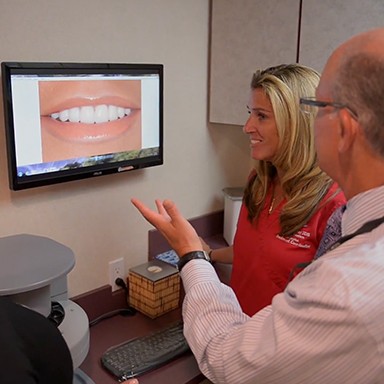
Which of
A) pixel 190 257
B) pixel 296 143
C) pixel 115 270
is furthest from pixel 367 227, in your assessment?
pixel 115 270

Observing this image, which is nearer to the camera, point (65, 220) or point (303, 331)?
point (303, 331)

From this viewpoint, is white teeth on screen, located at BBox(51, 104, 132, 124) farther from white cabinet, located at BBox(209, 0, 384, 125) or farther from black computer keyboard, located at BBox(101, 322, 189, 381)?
black computer keyboard, located at BBox(101, 322, 189, 381)

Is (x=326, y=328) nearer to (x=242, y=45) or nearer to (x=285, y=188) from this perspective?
(x=285, y=188)

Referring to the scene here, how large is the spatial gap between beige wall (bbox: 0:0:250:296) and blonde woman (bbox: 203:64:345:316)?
518mm

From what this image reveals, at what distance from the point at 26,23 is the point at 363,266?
118 centimetres

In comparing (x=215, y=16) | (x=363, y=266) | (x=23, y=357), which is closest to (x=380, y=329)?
(x=363, y=266)

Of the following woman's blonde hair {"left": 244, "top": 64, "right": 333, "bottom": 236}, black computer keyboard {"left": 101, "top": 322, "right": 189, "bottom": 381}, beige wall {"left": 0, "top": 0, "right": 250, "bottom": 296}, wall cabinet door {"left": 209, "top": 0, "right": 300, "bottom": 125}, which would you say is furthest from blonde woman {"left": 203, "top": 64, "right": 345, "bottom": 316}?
beige wall {"left": 0, "top": 0, "right": 250, "bottom": 296}

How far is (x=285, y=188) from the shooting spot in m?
1.47

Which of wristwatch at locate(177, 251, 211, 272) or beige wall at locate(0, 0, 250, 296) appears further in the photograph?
beige wall at locate(0, 0, 250, 296)

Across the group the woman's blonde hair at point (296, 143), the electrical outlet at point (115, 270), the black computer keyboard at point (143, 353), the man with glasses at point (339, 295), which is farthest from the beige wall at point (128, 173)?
the man with glasses at point (339, 295)

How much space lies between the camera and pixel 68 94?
5.04 feet

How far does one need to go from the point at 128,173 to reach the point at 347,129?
3.76 ft

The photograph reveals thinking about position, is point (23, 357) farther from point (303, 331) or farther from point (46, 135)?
point (46, 135)

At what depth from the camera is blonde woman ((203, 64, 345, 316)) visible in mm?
1396
